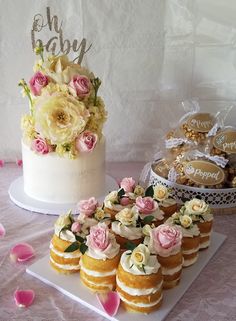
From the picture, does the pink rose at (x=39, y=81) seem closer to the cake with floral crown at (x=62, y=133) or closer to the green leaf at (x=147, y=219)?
the cake with floral crown at (x=62, y=133)

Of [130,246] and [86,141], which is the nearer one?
[130,246]

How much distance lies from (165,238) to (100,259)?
0.38ft

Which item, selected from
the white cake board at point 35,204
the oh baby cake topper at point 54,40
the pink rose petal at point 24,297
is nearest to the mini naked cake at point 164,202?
the white cake board at point 35,204

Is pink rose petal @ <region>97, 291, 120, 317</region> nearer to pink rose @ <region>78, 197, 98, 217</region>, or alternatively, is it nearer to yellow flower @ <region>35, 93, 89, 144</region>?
pink rose @ <region>78, 197, 98, 217</region>

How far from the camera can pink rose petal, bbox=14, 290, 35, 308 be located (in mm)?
716

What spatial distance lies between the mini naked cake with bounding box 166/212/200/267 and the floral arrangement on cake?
282 millimetres

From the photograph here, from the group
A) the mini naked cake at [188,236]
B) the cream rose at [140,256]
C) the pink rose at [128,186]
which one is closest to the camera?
the cream rose at [140,256]

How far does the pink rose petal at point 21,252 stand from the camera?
0.84 metres

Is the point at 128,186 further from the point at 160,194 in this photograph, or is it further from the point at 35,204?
the point at 35,204

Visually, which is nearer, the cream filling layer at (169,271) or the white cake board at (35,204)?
the cream filling layer at (169,271)

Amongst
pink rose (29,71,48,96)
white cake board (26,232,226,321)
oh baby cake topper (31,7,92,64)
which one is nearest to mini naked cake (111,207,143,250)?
white cake board (26,232,226,321)

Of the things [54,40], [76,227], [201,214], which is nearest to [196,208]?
[201,214]

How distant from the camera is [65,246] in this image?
2.52 feet

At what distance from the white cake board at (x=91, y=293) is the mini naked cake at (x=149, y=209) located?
0.11 metres
